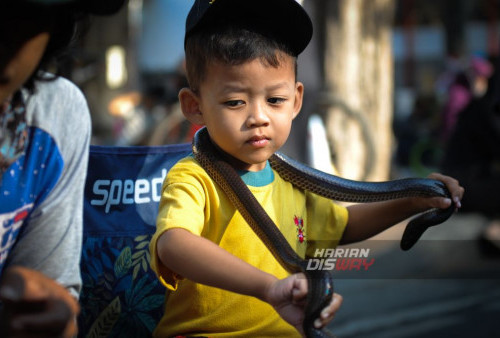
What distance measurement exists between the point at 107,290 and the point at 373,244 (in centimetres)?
70

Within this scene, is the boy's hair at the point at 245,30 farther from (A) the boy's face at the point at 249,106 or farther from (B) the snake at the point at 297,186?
(B) the snake at the point at 297,186

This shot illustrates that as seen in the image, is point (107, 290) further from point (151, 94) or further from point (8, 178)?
point (151, 94)

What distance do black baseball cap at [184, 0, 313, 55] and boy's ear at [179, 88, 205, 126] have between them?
0.15 meters

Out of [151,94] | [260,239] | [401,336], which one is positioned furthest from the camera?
[151,94]

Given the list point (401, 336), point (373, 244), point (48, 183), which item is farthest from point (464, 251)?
point (48, 183)

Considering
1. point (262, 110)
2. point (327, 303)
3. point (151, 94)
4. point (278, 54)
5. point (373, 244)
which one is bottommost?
point (151, 94)

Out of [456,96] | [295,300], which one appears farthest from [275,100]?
[456,96]

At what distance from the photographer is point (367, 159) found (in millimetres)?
7305

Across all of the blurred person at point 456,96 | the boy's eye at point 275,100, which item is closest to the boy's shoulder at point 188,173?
the boy's eye at point 275,100

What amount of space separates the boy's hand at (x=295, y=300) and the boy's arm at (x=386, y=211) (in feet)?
1.57

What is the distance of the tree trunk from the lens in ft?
24.3

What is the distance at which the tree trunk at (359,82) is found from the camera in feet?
24.3

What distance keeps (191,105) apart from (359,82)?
6.03 m

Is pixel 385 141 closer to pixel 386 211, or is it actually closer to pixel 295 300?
pixel 386 211
